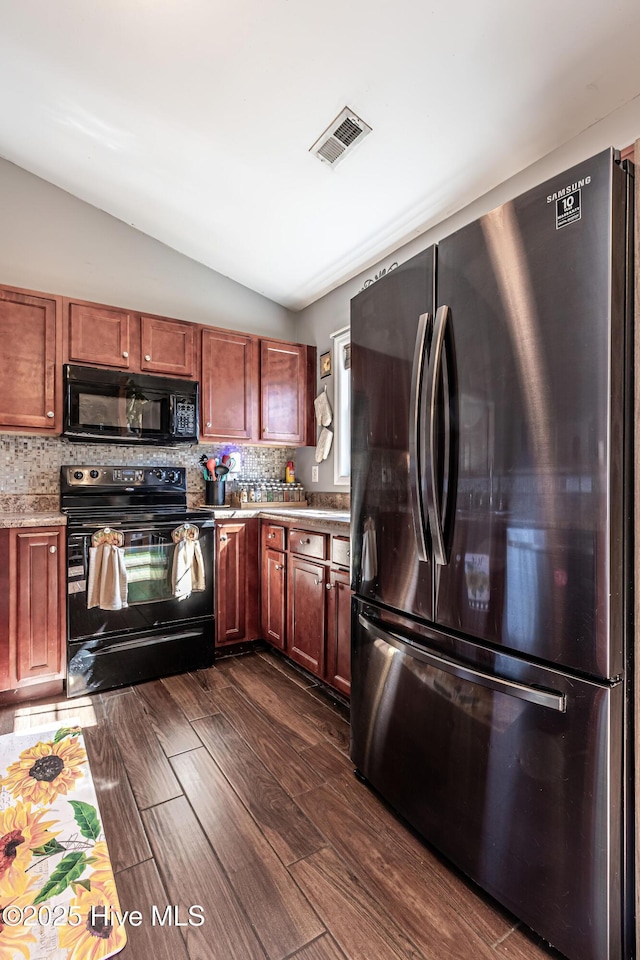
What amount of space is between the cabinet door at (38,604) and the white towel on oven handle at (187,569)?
0.60 metres

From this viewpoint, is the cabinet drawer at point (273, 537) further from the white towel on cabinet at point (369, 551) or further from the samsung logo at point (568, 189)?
the samsung logo at point (568, 189)

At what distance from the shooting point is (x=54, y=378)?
8.80 feet

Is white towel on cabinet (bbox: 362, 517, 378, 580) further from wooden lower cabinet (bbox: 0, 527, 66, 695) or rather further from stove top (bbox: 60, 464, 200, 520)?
wooden lower cabinet (bbox: 0, 527, 66, 695)

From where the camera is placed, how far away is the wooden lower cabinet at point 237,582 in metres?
3.00

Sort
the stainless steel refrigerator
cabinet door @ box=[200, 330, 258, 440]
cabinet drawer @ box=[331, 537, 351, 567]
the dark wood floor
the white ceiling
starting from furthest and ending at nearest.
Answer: cabinet door @ box=[200, 330, 258, 440]
cabinet drawer @ box=[331, 537, 351, 567]
the white ceiling
the dark wood floor
the stainless steel refrigerator

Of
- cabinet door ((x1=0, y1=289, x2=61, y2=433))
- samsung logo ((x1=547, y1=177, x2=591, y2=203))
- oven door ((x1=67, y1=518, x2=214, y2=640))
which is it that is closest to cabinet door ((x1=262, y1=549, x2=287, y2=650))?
oven door ((x1=67, y1=518, x2=214, y2=640))

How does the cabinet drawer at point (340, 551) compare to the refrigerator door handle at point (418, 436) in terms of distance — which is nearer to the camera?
the refrigerator door handle at point (418, 436)

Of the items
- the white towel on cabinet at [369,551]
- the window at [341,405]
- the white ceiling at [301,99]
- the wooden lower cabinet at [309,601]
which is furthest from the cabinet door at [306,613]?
the white ceiling at [301,99]

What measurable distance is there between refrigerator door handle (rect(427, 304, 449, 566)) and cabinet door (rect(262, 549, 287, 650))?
61.9 inches

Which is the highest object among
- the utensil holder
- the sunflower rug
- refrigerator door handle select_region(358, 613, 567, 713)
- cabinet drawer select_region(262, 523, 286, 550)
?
the utensil holder

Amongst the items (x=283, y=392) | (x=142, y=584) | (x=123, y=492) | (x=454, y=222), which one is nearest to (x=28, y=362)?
(x=123, y=492)

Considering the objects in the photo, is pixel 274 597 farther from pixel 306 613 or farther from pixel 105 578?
pixel 105 578

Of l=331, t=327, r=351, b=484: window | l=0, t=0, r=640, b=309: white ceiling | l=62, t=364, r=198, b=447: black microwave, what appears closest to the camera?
l=0, t=0, r=640, b=309: white ceiling

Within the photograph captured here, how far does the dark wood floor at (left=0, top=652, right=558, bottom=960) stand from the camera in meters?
1.19
